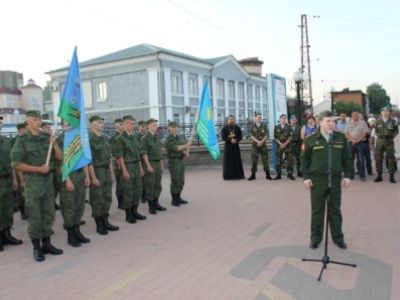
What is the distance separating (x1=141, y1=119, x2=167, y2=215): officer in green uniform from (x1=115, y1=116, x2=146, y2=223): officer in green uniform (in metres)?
0.52

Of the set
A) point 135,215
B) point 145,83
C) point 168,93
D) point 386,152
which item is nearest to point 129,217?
point 135,215

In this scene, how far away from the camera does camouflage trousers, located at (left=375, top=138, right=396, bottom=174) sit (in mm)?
11688

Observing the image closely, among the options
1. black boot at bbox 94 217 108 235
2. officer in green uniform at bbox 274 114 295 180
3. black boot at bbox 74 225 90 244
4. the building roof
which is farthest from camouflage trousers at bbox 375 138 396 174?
the building roof

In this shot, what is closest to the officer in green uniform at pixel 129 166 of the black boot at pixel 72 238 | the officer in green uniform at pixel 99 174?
the officer in green uniform at pixel 99 174

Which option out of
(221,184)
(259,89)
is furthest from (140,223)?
(259,89)

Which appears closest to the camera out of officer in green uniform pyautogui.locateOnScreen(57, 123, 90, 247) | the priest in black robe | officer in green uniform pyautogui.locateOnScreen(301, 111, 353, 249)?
→ officer in green uniform pyautogui.locateOnScreen(301, 111, 353, 249)

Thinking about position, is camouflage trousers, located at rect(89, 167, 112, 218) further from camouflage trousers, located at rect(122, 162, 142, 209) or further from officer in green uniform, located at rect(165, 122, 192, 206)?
officer in green uniform, located at rect(165, 122, 192, 206)

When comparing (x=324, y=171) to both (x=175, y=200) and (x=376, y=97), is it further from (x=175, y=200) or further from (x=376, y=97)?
(x=376, y=97)

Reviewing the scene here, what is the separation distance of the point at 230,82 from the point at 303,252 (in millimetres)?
41855

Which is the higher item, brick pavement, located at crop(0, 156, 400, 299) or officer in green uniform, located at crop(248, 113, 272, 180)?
officer in green uniform, located at crop(248, 113, 272, 180)

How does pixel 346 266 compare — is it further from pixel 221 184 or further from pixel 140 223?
pixel 221 184

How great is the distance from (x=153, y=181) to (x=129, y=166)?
3.06ft

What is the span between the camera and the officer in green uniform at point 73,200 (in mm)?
6602

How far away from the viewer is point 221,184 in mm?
12758
